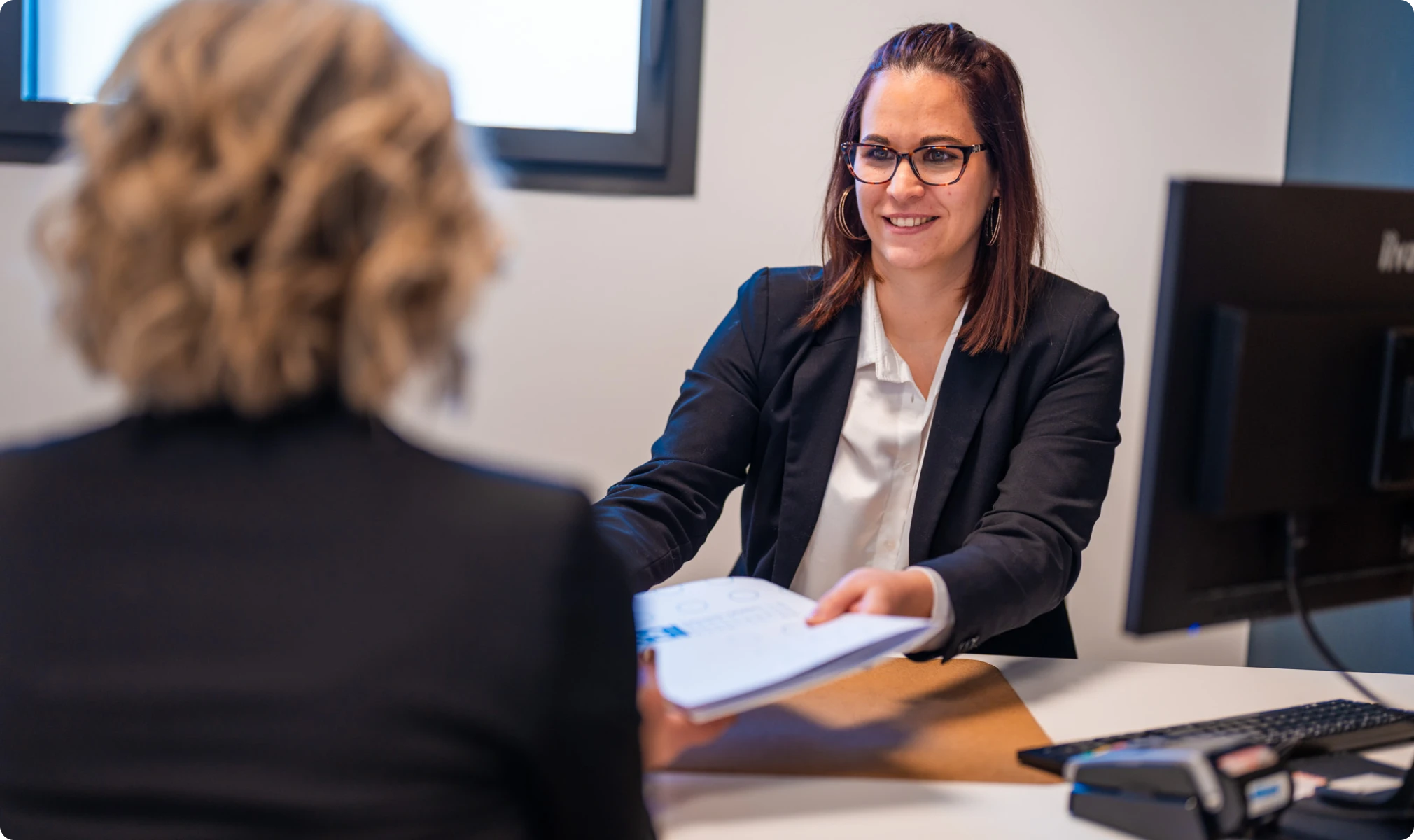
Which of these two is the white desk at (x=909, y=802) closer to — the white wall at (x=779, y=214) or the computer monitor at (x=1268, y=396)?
the computer monitor at (x=1268, y=396)

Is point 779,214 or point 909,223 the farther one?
point 779,214

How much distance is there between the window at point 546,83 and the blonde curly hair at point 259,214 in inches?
61.4

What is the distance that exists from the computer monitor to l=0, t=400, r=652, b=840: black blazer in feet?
1.66

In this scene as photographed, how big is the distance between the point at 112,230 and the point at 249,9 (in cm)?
15

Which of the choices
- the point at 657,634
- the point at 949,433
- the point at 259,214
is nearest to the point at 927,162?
the point at 949,433

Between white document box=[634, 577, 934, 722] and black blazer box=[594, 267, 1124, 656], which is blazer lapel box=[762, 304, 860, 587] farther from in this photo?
white document box=[634, 577, 934, 722]

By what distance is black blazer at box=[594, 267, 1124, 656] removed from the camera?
1.35 m

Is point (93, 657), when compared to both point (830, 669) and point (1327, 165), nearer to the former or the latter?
point (830, 669)

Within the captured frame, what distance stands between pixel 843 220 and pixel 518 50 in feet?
2.88

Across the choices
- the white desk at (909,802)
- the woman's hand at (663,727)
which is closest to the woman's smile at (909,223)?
the white desk at (909,802)

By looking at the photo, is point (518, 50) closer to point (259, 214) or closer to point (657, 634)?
point (657, 634)

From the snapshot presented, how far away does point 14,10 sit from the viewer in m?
2.17

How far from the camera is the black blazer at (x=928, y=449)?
1.35 m

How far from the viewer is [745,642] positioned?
986 millimetres
